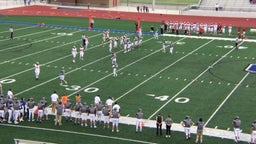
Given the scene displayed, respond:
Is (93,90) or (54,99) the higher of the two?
(54,99)

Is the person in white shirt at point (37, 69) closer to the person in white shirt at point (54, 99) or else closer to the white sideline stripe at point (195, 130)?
the person in white shirt at point (54, 99)

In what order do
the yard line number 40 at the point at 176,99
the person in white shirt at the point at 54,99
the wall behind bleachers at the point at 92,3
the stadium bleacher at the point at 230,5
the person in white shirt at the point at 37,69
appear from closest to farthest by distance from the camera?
the person in white shirt at the point at 54,99
the yard line number 40 at the point at 176,99
the person in white shirt at the point at 37,69
the stadium bleacher at the point at 230,5
the wall behind bleachers at the point at 92,3

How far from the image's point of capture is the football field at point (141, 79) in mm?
22266

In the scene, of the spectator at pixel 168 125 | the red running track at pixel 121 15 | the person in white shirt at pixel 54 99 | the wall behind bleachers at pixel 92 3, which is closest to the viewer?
the spectator at pixel 168 125

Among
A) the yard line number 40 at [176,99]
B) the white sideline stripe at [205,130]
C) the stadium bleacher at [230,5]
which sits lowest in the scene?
the white sideline stripe at [205,130]

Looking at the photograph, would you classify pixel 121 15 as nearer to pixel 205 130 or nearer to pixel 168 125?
pixel 205 130

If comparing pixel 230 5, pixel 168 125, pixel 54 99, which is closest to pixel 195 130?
pixel 168 125

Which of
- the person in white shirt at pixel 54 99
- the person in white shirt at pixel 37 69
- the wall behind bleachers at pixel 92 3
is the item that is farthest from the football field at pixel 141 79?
the wall behind bleachers at pixel 92 3

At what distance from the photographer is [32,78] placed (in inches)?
1182

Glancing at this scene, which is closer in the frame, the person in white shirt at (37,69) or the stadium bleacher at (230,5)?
the person in white shirt at (37,69)

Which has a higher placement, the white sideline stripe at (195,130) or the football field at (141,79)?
the football field at (141,79)

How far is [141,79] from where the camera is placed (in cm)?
3009

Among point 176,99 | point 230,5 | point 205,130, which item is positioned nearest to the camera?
point 205,130

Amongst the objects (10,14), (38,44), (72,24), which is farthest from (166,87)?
(10,14)
